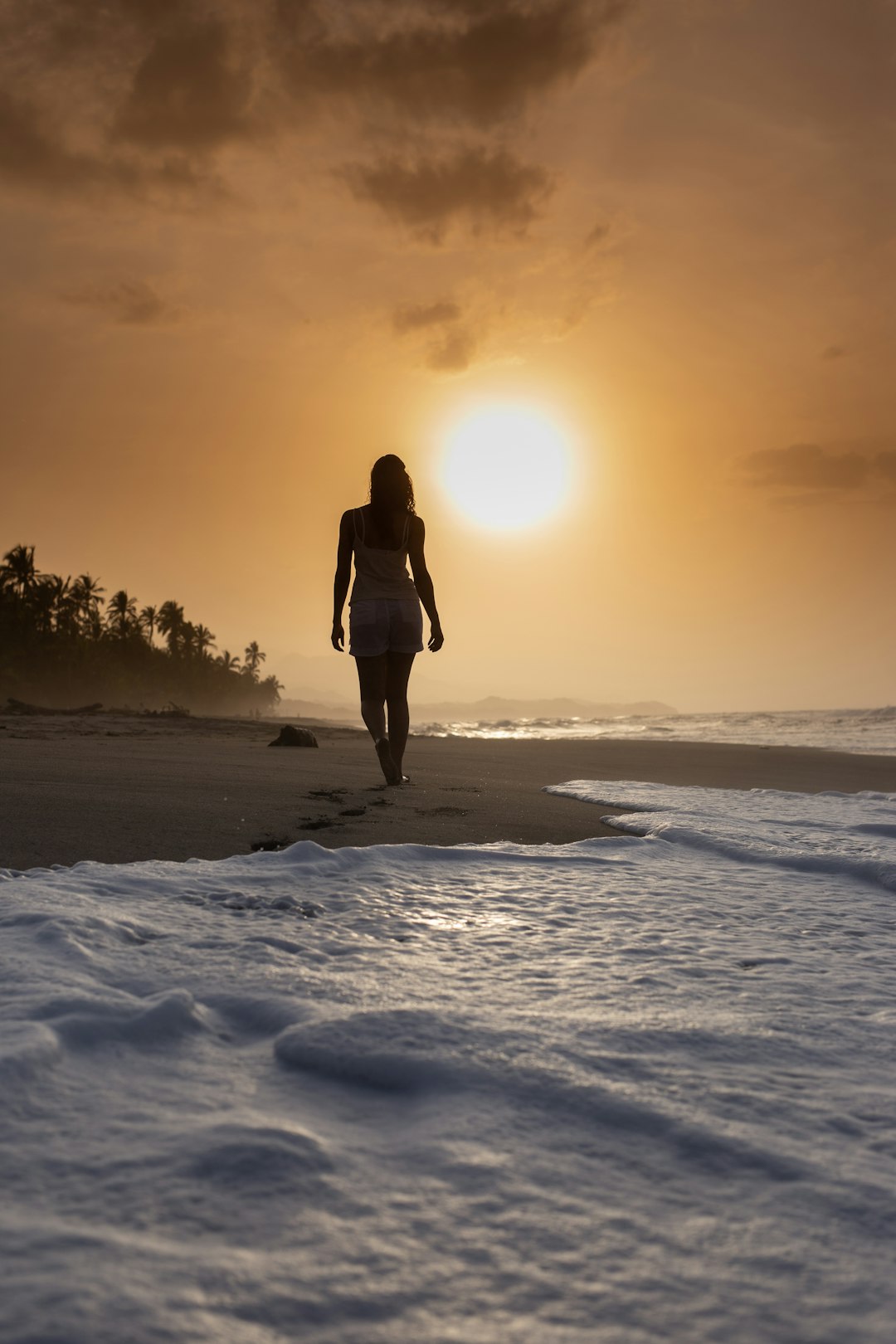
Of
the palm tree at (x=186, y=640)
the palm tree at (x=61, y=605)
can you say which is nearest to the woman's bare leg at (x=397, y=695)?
the palm tree at (x=61, y=605)

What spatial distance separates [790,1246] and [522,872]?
184cm

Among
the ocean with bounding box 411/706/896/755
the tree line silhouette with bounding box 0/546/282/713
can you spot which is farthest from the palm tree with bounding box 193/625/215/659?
the ocean with bounding box 411/706/896/755

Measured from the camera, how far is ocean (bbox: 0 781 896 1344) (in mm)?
825

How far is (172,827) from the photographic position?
128 inches

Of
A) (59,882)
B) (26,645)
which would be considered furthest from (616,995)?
(26,645)

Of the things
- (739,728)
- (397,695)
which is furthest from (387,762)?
(739,728)

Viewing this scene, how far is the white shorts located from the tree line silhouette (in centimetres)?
3372

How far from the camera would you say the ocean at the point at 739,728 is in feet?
51.1

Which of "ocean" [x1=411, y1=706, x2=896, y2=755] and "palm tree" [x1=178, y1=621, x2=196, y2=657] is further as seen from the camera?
"palm tree" [x1=178, y1=621, x2=196, y2=657]

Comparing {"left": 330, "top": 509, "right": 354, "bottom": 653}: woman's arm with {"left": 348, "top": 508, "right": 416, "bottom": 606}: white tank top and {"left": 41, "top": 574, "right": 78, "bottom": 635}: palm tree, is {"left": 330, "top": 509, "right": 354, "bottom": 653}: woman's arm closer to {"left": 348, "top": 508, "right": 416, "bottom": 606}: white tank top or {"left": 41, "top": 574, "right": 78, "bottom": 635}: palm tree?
{"left": 348, "top": 508, "right": 416, "bottom": 606}: white tank top

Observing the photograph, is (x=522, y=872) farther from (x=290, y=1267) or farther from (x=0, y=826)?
(x=290, y=1267)

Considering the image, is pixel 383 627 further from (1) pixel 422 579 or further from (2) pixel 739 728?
(2) pixel 739 728

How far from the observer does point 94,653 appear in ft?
191

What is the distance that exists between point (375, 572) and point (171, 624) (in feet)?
230
